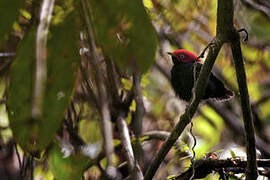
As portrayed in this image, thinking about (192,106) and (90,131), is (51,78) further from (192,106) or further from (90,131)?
(90,131)

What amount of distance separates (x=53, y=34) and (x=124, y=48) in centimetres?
15

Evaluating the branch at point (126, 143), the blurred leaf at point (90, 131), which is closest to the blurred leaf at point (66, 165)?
the branch at point (126, 143)

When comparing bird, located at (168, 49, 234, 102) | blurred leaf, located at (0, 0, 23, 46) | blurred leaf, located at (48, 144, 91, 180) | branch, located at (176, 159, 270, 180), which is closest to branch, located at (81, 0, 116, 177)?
blurred leaf, located at (0, 0, 23, 46)

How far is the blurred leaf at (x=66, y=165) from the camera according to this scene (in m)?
1.46

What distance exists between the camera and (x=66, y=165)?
5.02 ft

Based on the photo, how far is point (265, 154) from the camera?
3385mm

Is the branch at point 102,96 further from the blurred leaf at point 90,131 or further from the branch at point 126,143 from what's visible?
the blurred leaf at point 90,131

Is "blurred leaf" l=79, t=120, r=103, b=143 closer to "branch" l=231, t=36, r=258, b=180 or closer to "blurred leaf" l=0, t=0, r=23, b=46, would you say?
"branch" l=231, t=36, r=258, b=180

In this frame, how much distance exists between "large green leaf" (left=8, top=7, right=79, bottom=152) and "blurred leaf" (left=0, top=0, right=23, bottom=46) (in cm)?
6

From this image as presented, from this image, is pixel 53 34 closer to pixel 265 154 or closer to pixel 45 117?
Result: pixel 45 117

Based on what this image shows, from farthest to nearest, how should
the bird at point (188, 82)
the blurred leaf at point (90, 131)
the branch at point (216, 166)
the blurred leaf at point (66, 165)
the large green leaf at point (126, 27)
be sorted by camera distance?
the bird at point (188, 82) < the blurred leaf at point (90, 131) < the branch at point (216, 166) < the blurred leaf at point (66, 165) < the large green leaf at point (126, 27)

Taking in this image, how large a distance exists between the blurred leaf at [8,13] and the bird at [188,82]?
2288 mm

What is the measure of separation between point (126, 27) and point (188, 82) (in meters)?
2.45

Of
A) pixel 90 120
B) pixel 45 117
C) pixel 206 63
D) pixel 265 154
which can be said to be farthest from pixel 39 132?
pixel 265 154
